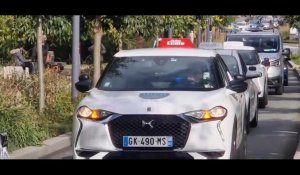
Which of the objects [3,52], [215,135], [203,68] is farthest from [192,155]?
[3,52]

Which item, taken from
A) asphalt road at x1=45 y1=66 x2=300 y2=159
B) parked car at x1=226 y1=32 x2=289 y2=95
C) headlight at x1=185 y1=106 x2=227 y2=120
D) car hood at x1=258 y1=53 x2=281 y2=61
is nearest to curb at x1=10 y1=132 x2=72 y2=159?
asphalt road at x1=45 y1=66 x2=300 y2=159

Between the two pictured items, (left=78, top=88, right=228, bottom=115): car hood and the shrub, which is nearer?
(left=78, top=88, right=228, bottom=115): car hood

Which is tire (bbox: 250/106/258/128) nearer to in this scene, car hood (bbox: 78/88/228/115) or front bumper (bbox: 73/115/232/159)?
car hood (bbox: 78/88/228/115)

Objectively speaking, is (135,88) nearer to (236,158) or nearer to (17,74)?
(236,158)

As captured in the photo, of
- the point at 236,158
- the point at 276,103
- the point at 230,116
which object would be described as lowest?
the point at 276,103

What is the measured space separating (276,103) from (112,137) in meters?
13.2

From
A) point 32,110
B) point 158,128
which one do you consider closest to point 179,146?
point 158,128

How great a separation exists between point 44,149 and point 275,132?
5.04 metres

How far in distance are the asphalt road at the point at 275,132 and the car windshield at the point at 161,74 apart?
2.02 m

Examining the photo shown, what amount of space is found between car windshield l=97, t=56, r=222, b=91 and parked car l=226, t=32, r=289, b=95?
552 inches

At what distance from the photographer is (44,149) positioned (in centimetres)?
1190

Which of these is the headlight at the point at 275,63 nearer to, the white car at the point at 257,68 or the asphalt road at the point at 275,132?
the asphalt road at the point at 275,132

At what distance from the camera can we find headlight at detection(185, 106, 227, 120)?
8.72 metres

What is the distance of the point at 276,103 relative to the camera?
70.0 feet
